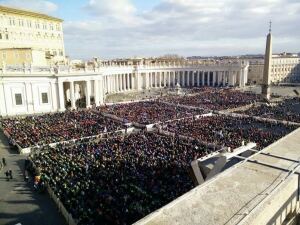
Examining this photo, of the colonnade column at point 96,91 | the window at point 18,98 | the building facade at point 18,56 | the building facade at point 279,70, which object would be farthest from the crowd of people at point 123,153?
the building facade at point 279,70

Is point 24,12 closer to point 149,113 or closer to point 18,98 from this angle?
point 18,98

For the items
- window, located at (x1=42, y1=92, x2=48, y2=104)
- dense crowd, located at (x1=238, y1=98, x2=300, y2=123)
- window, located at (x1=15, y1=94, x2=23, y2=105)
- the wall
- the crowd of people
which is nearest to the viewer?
the crowd of people

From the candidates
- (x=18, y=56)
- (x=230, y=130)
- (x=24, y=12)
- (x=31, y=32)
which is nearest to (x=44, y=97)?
(x=18, y=56)

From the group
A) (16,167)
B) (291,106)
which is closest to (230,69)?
(291,106)

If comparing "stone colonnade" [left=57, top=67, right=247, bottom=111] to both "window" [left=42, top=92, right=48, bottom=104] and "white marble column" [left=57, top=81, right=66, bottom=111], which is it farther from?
"window" [left=42, top=92, right=48, bottom=104]

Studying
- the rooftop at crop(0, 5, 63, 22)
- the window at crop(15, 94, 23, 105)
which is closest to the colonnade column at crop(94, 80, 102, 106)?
the window at crop(15, 94, 23, 105)

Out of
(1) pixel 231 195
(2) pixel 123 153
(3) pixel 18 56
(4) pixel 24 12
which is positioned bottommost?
(2) pixel 123 153

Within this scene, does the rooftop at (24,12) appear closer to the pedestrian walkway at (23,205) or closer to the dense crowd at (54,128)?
the dense crowd at (54,128)
